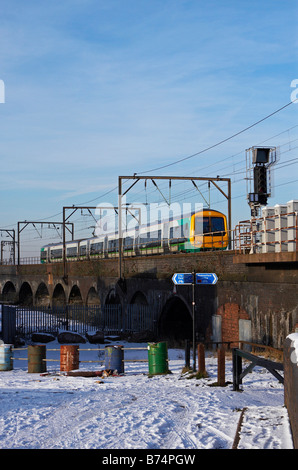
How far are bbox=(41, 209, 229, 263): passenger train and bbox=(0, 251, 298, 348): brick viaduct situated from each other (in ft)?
6.86

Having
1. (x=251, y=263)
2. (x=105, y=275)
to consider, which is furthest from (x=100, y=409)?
(x=105, y=275)

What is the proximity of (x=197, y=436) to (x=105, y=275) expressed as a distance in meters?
29.7

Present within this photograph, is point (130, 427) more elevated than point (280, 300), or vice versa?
point (280, 300)

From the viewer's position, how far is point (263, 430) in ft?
24.7

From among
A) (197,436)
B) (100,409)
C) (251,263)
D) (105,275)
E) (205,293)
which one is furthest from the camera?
(105,275)

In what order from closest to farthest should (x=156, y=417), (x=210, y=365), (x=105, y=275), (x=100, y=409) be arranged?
1. (x=156, y=417)
2. (x=100, y=409)
3. (x=210, y=365)
4. (x=105, y=275)

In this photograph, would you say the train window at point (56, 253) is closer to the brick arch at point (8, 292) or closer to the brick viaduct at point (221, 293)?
the brick arch at point (8, 292)

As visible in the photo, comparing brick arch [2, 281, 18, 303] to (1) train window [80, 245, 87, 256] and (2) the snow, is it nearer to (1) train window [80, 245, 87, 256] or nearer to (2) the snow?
(1) train window [80, 245, 87, 256]

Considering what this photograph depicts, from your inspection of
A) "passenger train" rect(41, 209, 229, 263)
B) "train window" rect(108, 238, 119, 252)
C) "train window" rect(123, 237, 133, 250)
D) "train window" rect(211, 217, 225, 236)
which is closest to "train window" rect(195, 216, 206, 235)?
"passenger train" rect(41, 209, 229, 263)

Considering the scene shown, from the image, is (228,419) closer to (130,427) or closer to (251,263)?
(130,427)

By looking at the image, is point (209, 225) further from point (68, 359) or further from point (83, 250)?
point (83, 250)
